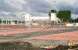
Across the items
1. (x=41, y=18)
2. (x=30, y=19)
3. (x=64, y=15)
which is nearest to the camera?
(x=30, y=19)

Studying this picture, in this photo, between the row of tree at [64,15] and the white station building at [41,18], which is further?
the row of tree at [64,15]

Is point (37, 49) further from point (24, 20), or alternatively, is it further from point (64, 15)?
point (64, 15)

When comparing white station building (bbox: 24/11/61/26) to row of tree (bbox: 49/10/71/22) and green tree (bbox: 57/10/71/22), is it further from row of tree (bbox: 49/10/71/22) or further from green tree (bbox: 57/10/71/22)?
green tree (bbox: 57/10/71/22)

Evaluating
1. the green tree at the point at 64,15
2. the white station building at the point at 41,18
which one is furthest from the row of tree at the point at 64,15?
the white station building at the point at 41,18

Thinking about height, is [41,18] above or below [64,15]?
below

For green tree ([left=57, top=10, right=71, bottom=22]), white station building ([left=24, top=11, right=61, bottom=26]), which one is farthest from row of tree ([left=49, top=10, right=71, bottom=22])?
white station building ([left=24, top=11, right=61, bottom=26])

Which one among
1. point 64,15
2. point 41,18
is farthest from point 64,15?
point 41,18

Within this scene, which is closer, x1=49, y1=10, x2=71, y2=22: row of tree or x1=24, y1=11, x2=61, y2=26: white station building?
x1=24, y1=11, x2=61, y2=26: white station building

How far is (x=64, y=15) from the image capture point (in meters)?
111

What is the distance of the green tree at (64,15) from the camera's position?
110875mm

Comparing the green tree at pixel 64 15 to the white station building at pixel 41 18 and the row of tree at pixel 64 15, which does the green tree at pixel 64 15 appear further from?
the white station building at pixel 41 18

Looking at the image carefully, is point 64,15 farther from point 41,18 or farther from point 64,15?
point 41,18

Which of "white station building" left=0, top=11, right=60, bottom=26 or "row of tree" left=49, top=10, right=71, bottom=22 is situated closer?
"white station building" left=0, top=11, right=60, bottom=26

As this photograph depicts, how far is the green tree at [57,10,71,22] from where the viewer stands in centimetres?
11088
